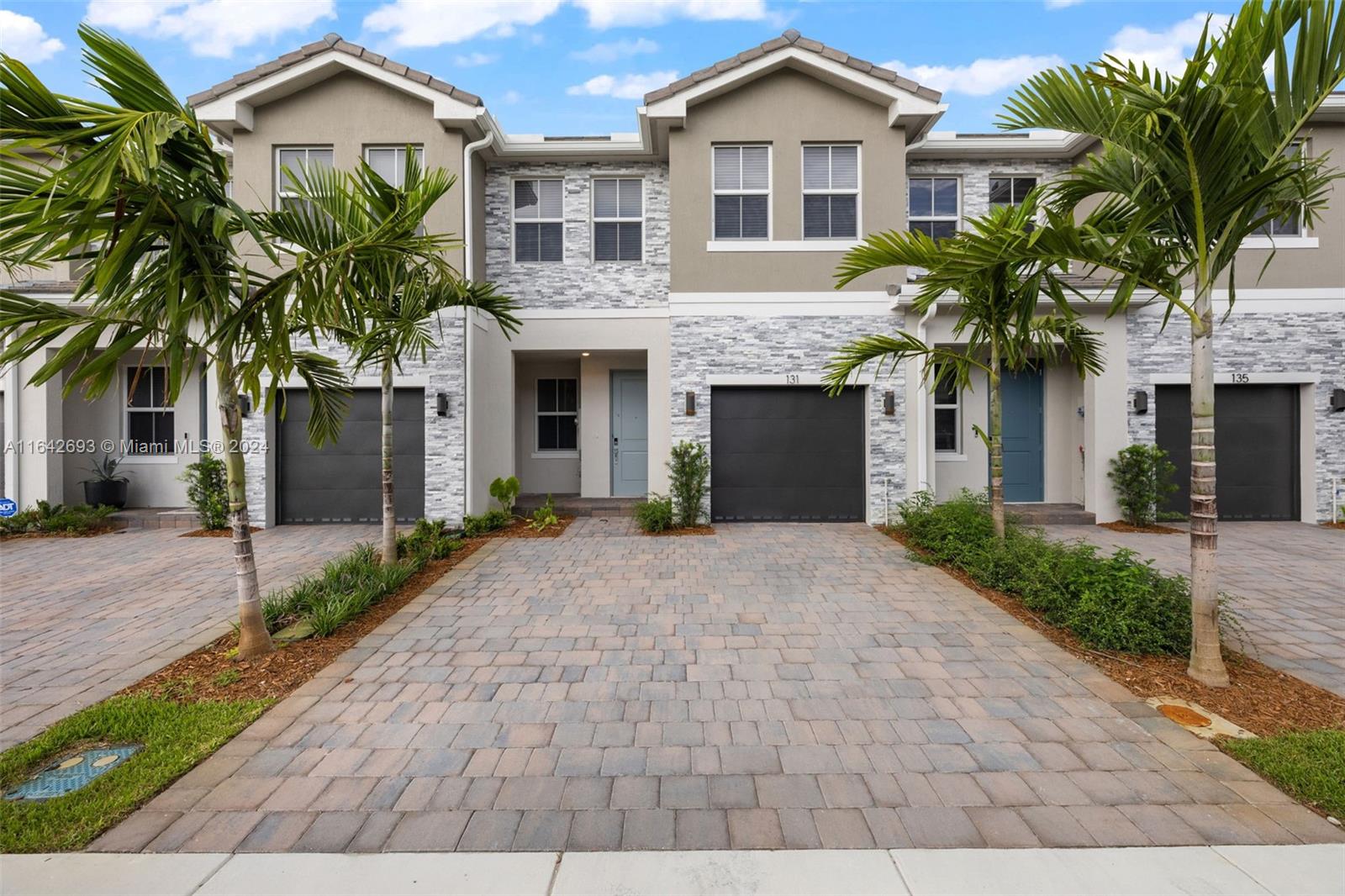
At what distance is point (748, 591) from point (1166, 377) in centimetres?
830

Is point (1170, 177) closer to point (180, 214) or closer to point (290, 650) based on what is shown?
point (180, 214)

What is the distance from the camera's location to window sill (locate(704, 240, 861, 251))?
9461 millimetres

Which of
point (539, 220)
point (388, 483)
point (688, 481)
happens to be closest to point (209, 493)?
point (388, 483)

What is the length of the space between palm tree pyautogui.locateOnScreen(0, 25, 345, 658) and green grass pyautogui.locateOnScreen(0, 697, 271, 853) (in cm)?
84

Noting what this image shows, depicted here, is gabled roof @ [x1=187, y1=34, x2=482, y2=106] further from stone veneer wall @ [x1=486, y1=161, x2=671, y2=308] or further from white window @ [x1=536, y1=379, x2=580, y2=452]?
white window @ [x1=536, y1=379, x2=580, y2=452]

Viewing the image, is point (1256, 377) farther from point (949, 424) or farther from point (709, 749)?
point (709, 749)

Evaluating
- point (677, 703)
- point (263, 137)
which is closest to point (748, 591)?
point (677, 703)

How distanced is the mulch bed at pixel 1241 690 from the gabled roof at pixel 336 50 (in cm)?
1009

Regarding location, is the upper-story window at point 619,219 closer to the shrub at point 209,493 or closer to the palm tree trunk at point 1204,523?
the shrub at point 209,493

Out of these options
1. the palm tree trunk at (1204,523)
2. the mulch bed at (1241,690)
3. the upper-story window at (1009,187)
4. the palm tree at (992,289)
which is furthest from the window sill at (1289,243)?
the mulch bed at (1241,690)

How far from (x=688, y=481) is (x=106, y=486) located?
9.79 meters

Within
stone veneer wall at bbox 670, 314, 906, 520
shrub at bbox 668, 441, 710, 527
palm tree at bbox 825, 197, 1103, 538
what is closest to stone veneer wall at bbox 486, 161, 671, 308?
stone veneer wall at bbox 670, 314, 906, 520

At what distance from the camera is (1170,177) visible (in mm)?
3768

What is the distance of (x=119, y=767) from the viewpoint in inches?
118
